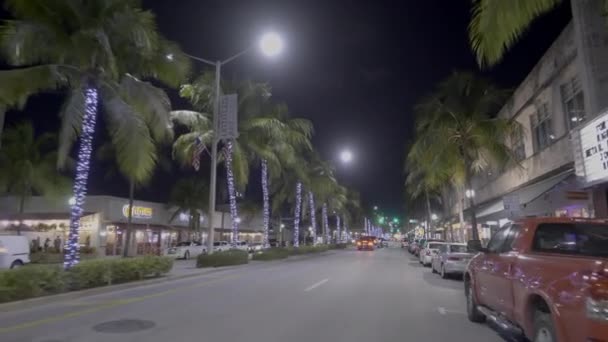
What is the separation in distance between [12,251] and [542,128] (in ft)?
84.5

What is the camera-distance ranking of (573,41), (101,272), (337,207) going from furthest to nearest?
(337,207), (573,41), (101,272)

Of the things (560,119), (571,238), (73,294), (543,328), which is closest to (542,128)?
(560,119)

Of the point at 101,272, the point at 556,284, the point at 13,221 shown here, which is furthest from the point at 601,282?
the point at 13,221

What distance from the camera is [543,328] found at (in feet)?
20.1

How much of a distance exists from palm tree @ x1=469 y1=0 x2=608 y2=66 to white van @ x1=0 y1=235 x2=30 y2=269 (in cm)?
2167

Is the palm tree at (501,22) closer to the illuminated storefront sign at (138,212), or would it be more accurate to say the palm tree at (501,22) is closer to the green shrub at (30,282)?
the green shrub at (30,282)

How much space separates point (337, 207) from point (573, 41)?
59.8 meters

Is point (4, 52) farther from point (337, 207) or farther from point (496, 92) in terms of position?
point (337, 207)

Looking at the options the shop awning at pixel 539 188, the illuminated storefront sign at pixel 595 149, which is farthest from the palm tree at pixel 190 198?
the illuminated storefront sign at pixel 595 149

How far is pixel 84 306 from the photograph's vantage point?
12312 mm

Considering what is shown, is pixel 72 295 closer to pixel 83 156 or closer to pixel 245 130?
pixel 83 156

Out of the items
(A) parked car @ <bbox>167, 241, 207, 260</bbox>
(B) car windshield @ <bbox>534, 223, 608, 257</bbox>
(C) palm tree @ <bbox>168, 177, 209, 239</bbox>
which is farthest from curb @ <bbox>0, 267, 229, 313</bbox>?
(C) palm tree @ <bbox>168, 177, 209, 239</bbox>

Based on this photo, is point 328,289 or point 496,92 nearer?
point 328,289

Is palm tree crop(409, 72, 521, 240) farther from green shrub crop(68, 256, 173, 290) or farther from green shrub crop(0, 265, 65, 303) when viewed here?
green shrub crop(0, 265, 65, 303)
